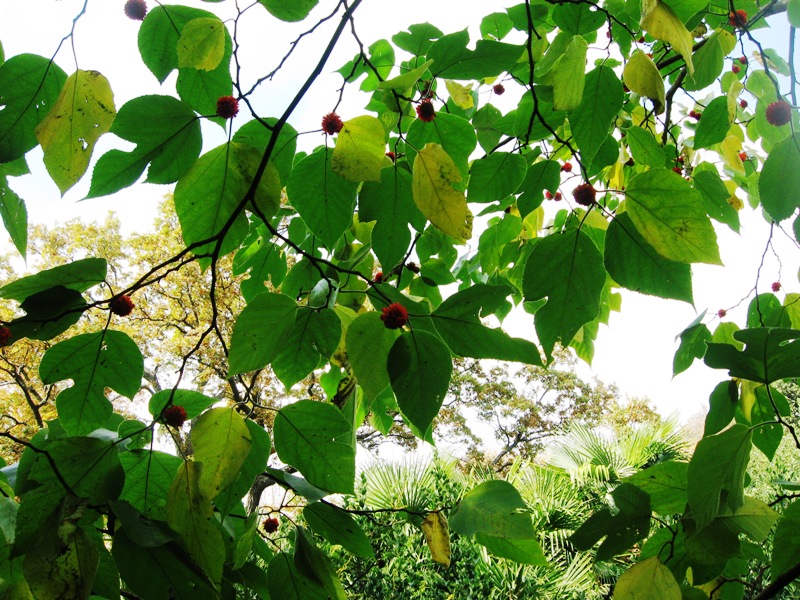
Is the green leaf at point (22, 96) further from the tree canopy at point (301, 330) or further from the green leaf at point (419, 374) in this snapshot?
the green leaf at point (419, 374)

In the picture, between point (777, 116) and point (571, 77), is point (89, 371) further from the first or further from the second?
point (777, 116)

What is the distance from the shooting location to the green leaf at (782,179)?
21.1 inches

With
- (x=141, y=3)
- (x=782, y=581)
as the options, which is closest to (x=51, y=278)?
(x=141, y=3)

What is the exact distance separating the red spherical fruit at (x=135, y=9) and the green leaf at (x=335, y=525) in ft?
1.78

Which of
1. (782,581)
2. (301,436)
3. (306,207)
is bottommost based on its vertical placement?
(782,581)

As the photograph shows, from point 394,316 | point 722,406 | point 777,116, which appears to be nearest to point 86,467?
point 394,316

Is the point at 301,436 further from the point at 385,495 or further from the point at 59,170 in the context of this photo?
the point at 385,495

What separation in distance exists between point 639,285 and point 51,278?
507 mm

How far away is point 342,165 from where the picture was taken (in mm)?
455

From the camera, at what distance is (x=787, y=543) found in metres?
0.49

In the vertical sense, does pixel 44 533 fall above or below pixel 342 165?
below

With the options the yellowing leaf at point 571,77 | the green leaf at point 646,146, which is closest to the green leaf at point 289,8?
the yellowing leaf at point 571,77

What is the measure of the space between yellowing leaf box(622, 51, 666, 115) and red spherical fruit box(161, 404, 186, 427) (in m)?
0.49

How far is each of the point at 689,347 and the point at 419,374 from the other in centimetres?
71
